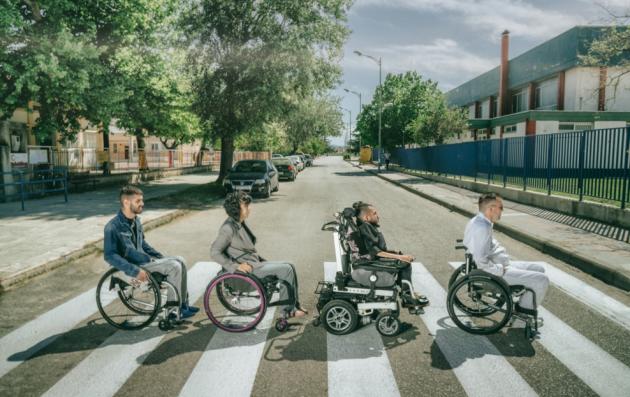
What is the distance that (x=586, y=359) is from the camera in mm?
3936

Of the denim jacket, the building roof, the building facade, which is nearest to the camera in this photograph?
the denim jacket

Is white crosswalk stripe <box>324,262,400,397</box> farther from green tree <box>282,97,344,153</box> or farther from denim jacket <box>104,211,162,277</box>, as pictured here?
green tree <box>282,97,344,153</box>

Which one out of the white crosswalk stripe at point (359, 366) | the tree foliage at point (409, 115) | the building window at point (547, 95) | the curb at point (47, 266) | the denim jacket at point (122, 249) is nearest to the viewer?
the white crosswalk stripe at point (359, 366)

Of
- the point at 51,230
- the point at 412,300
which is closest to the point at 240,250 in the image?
the point at 412,300

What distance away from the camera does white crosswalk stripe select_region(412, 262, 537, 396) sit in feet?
11.3

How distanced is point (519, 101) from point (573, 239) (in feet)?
113

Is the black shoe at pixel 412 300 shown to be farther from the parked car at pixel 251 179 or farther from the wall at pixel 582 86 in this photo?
the wall at pixel 582 86

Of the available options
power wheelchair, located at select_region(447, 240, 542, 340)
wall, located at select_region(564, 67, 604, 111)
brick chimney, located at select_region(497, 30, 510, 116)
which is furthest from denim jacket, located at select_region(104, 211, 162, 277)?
brick chimney, located at select_region(497, 30, 510, 116)

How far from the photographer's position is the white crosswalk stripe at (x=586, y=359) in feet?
11.4

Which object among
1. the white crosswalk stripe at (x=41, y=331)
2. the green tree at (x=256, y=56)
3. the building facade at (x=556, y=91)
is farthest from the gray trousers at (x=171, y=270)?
the building facade at (x=556, y=91)

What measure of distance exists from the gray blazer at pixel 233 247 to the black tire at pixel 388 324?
1373 millimetres

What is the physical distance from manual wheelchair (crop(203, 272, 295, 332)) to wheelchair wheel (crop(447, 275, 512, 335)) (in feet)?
5.67

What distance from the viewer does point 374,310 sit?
473 cm

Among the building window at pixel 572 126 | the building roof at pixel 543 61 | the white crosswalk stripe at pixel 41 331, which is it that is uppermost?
the building roof at pixel 543 61
